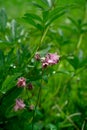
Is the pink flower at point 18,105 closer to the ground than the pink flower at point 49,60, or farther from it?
closer to the ground

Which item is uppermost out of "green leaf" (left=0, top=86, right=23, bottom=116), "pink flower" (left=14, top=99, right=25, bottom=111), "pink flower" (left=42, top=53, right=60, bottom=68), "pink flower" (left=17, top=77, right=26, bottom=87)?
"pink flower" (left=42, top=53, right=60, bottom=68)

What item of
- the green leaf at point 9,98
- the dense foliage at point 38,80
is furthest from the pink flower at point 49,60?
the green leaf at point 9,98

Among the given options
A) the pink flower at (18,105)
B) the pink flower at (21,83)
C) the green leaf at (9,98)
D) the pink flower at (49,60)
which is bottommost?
the pink flower at (18,105)

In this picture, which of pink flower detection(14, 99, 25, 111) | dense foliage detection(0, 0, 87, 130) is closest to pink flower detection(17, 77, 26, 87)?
dense foliage detection(0, 0, 87, 130)

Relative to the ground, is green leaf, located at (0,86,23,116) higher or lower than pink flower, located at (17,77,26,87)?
lower

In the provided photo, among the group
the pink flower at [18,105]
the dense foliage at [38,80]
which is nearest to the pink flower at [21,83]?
the dense foliage at [38,80]

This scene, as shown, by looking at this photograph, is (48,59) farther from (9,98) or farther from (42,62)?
(9,98)

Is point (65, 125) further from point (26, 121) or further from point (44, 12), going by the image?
point (44, 12)

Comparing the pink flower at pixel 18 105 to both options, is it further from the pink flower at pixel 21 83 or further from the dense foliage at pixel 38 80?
the pink flower at pixel 21 83

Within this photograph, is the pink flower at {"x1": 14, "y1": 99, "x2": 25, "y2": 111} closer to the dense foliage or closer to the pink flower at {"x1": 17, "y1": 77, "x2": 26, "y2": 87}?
the dense foliage

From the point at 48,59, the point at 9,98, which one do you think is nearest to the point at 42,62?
the point at 48,59

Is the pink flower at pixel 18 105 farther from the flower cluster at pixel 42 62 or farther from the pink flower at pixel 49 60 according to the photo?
the pink flower at pixel 49 60
